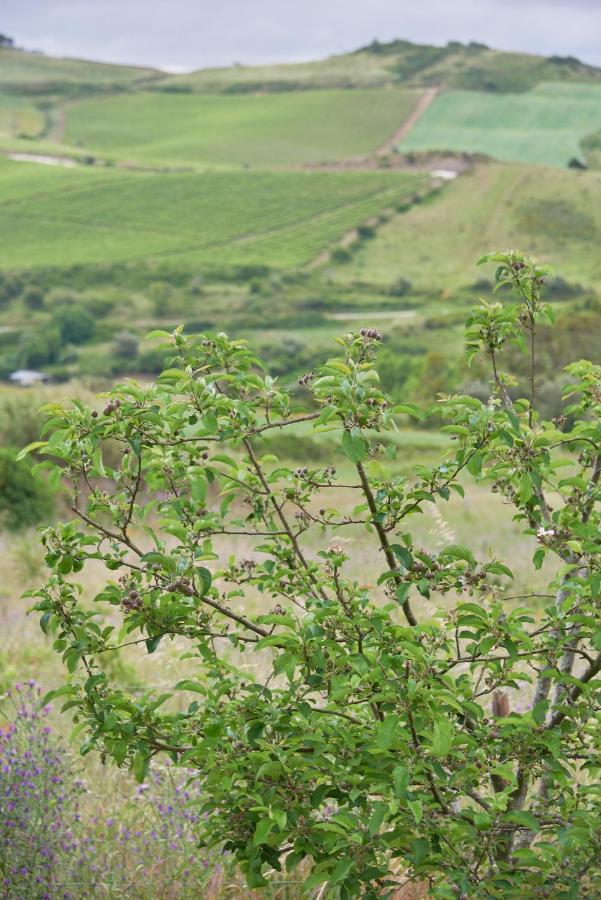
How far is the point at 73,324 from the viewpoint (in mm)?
63219

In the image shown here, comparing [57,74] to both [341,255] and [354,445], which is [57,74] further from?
[354,445]

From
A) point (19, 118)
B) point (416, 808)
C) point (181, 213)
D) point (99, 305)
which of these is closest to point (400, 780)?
point (416, 808)

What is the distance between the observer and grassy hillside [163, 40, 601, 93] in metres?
108

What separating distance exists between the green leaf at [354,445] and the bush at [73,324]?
61425 mm

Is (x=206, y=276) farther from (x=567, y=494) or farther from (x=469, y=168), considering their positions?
(x=567, y=494)

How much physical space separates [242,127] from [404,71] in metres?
20.9

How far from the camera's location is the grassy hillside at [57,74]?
10744 centimetres

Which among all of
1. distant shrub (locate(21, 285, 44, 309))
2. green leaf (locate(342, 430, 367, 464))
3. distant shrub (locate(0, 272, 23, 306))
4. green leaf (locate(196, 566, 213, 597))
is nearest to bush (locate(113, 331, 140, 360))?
distant shrub (locate(21, 285, 44, 309))

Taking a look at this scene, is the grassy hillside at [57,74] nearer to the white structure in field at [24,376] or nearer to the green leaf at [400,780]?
the white structure in field at [24,376]

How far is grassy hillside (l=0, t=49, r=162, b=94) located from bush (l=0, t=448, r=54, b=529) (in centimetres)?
10065

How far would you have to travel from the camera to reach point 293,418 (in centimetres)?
270

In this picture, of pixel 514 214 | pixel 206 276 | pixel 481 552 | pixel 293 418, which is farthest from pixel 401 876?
pixel 514 214

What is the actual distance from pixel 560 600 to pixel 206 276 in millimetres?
74542

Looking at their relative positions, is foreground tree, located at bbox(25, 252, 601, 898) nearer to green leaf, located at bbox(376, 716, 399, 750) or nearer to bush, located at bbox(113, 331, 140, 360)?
green leaf, located at bbox(376, 716, 399, 750)
